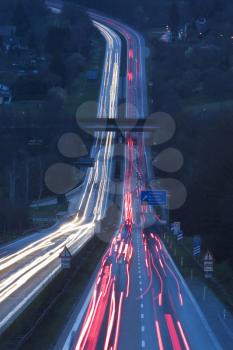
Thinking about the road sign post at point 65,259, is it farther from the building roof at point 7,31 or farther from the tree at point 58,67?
the building roof at point 7,31

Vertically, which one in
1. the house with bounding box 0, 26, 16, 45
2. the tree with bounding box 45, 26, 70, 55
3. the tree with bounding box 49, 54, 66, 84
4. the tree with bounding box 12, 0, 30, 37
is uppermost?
the tree with bounding box 12, 0, 30, 37

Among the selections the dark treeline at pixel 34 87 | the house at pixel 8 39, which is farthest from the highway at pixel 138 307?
the house at pixel 8 39

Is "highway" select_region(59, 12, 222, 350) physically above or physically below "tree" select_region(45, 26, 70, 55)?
below

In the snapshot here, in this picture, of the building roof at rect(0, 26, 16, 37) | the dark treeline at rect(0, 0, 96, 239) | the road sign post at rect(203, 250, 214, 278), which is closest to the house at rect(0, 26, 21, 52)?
the building roof at rect(0, 26, 16, 37)

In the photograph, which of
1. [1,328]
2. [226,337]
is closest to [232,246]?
[226,337]

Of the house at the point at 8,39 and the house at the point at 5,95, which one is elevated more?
the house at the point at 8,39

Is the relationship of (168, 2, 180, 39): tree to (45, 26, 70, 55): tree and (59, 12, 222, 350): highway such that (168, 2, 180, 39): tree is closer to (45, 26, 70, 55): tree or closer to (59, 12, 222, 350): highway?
(45, 26, 70, 55): tree

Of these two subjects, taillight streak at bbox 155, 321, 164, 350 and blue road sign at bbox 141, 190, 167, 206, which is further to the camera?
blue road sign at bbox 141, 190, 167, 206
